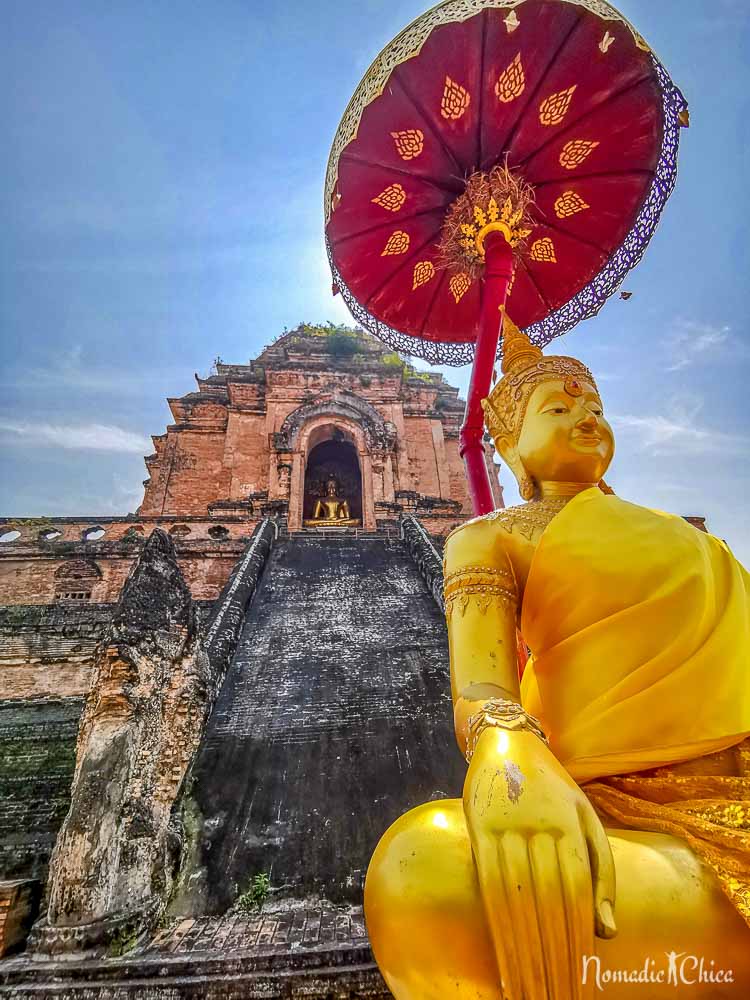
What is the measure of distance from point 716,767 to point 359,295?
3.78m

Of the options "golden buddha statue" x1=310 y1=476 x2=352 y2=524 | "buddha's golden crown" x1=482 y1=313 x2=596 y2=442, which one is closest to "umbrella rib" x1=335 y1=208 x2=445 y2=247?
"buddha's golden crown" x1=482 y1=313 x2=596 y2=442

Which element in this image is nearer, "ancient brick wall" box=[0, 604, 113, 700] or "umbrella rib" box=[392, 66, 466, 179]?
"umbrella rib" box=[392, 66, 466, 179]

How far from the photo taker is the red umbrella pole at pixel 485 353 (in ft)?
11.2

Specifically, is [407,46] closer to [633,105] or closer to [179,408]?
[633,105]

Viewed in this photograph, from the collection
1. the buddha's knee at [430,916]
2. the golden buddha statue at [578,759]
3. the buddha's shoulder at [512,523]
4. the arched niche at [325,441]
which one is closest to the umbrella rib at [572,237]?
the golden buddha statue at [578,759]

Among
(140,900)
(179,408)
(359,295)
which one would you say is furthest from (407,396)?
(140,900)

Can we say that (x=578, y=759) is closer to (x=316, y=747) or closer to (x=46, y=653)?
(x=316, y=747)

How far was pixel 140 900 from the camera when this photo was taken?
117 inches

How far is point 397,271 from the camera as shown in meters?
3.92

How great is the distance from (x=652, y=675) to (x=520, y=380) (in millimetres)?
1366

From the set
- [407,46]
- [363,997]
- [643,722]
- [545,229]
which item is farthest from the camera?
[545,229]

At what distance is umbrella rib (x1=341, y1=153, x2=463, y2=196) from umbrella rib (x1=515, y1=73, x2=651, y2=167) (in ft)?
1.50

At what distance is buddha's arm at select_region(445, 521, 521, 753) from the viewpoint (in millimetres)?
1631

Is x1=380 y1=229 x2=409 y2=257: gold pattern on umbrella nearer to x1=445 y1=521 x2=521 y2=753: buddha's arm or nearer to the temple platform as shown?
x1=445 y1=521 x2=521 y2=753: buddha's arm
